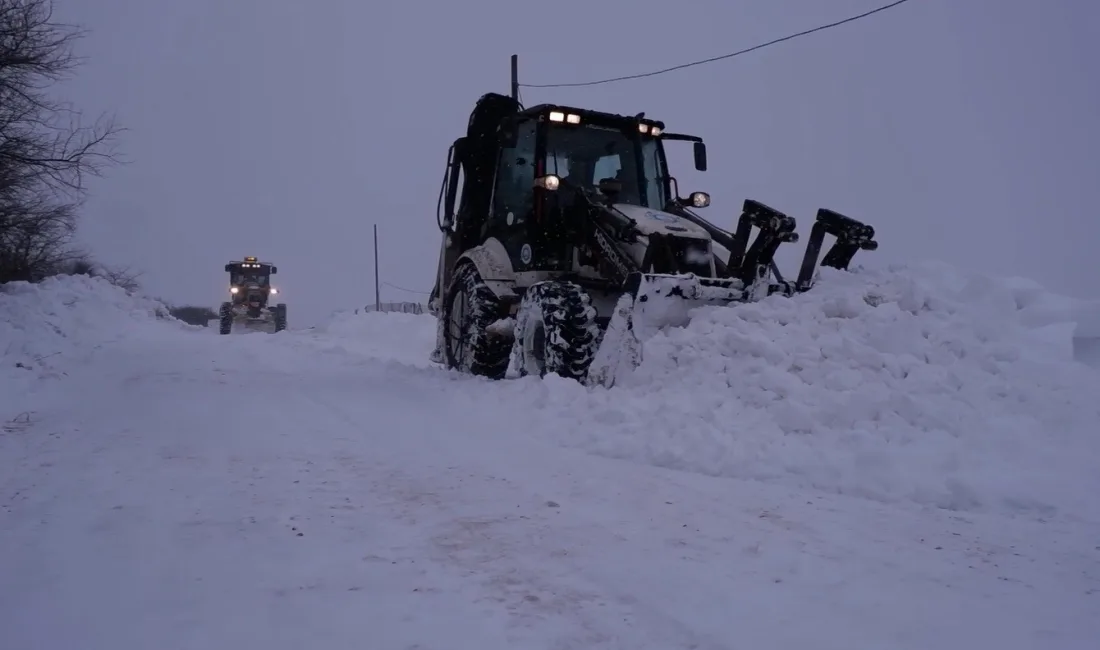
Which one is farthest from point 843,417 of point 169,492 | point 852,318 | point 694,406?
point 169,492

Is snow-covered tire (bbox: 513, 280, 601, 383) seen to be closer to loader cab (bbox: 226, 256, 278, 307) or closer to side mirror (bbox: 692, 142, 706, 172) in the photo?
side mirror (bbox: 692, 142, 706, 172)

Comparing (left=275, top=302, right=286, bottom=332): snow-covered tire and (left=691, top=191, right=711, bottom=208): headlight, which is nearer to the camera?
(left=691, top=191, right=711, bottom=208): headlight

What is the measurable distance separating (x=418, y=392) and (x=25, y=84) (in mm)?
9318

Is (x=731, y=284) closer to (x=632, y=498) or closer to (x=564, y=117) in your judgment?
(x=564, y=117)

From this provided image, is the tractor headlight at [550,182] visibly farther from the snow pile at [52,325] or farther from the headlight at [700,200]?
the snow pile at [52,325]

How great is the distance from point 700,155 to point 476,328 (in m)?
3.28

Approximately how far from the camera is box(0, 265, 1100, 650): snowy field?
2338 mm

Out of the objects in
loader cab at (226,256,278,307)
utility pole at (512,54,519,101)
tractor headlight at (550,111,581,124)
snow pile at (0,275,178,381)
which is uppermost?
utility pole at (512,54,519,101)

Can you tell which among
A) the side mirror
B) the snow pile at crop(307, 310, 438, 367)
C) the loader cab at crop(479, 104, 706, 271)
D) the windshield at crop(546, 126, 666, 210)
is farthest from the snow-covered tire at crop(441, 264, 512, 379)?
the snow pile at crop(307, 310, 438, 367)

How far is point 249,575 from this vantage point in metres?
2.62

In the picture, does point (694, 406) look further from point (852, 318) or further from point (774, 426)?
point (852, 318)

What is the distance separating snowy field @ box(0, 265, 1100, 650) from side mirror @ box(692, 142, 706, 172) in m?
2.74

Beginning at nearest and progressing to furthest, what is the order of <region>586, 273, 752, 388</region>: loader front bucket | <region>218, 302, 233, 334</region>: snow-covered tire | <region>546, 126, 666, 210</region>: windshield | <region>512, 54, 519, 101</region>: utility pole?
<region>586, 273, 752, 388</region>: loader front bucket → <region>546, 126, 666, 210</region>: windshield → <region>512, 54, 519, 101</region>: utility pole → <region>218, 302, 233, 334</region>: snow-covered tire

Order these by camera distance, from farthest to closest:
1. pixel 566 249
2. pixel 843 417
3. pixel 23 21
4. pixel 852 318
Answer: pixel 23 21
pixel 566 249
pixel 852 318
pixel 843 417
